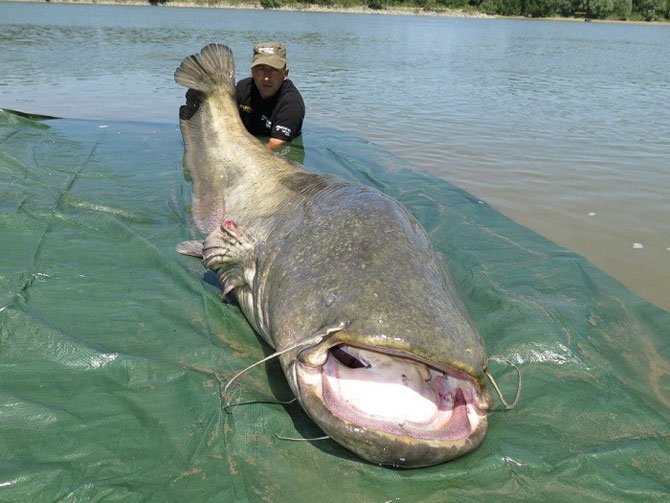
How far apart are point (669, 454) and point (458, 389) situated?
2.70 feet

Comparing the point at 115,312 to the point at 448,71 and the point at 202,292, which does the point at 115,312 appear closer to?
the point at 202,292

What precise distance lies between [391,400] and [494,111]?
29.2 feet

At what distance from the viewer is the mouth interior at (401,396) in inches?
62.5

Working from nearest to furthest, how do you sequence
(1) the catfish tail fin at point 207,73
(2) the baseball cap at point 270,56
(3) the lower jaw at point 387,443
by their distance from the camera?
(3) the lower jaw at point 387,443 < (1) the catfish tail fin at point 207,73 < (2) the baseball cap at point 270,56

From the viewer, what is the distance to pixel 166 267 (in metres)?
2.81

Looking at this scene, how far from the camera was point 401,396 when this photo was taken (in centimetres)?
163

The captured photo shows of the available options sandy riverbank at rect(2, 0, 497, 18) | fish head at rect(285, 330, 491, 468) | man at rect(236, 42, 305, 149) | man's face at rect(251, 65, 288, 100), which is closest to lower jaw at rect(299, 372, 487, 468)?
fish head at rect(285, 330, 491, 468)

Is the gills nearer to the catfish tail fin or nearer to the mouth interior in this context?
the mouth interior

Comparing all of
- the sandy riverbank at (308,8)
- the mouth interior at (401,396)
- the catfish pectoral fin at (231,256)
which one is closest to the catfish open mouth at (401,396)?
the mouth interior at (401,396)

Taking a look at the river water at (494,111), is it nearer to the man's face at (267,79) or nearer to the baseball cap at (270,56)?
the man's face at (267,79)

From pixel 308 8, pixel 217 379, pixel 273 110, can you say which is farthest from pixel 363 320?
pixel 308 8

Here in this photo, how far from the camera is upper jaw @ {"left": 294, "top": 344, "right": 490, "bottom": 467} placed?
1.56 m

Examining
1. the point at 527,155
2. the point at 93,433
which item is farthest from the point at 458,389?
the point at 527,155

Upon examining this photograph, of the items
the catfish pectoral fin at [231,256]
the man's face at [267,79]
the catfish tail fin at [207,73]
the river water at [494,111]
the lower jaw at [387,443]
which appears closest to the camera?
the lower jaw at [387,443]
